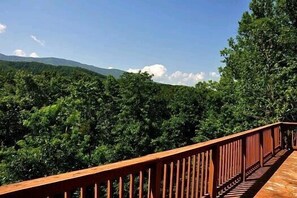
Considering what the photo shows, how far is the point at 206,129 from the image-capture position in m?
23.7

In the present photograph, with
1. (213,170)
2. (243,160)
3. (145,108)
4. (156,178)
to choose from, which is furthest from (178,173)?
(145,108)

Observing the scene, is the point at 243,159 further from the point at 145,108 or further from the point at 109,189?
the point at 145,108

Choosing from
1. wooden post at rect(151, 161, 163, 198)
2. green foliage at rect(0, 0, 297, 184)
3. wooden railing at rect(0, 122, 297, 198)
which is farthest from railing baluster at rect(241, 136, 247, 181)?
green foliage at rect(0, 0, 297, 184)

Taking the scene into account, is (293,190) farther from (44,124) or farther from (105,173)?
(44,124)

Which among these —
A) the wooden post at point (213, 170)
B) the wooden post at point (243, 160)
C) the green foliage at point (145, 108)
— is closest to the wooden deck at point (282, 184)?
the wooden post at point (243, 160)

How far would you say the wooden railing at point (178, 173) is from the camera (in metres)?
2.03

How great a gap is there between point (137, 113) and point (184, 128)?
5.20 m

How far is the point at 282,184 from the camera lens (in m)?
6.12

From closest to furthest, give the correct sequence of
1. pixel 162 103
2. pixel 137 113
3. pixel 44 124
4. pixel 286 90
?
pixel 286 90 → pixel 44 124 → pixel 137 113 → pixel 162 103

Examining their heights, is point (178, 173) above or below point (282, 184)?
above

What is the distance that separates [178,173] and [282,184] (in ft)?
11.2

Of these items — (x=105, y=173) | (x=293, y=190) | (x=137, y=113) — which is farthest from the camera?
(x=137, y=113)

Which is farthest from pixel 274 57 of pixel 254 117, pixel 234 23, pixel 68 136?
pixel 68 136

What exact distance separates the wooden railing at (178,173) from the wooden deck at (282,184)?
50 centimetres
